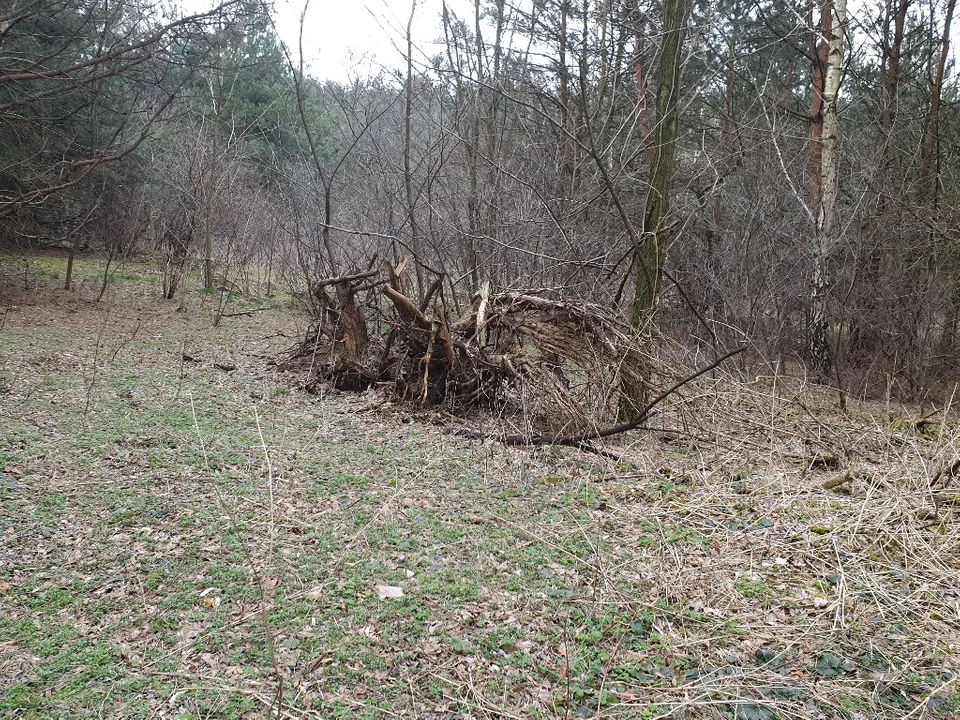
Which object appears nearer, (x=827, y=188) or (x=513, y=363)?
(x=513, y=363)

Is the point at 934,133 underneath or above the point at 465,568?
above

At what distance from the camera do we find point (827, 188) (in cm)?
979

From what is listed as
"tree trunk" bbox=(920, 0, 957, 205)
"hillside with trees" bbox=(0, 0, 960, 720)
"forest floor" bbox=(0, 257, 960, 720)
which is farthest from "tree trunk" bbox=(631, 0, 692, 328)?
"tree trunk" bbox=(920, 0, 957, 205)

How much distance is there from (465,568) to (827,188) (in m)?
8.49

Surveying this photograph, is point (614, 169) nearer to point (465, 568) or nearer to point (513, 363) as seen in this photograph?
point (513, 363)

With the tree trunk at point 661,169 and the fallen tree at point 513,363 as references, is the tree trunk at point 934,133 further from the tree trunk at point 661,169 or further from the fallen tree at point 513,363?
the fallen tree at point 513,363

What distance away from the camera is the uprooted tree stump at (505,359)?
598 centimetres

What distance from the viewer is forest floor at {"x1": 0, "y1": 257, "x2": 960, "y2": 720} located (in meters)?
2.74

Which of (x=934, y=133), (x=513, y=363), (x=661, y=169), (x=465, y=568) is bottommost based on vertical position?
(x=465, y=568)

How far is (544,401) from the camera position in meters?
6.00

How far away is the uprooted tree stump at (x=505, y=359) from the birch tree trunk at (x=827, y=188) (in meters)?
4.62

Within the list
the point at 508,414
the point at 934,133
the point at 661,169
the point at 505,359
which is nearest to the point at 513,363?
the point at 505,359

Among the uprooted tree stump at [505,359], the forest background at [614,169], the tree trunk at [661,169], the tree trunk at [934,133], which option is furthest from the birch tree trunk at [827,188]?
the uprooted tree stump at [505,359]

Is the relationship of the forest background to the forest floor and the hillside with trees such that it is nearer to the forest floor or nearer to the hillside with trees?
the hillside with trees
